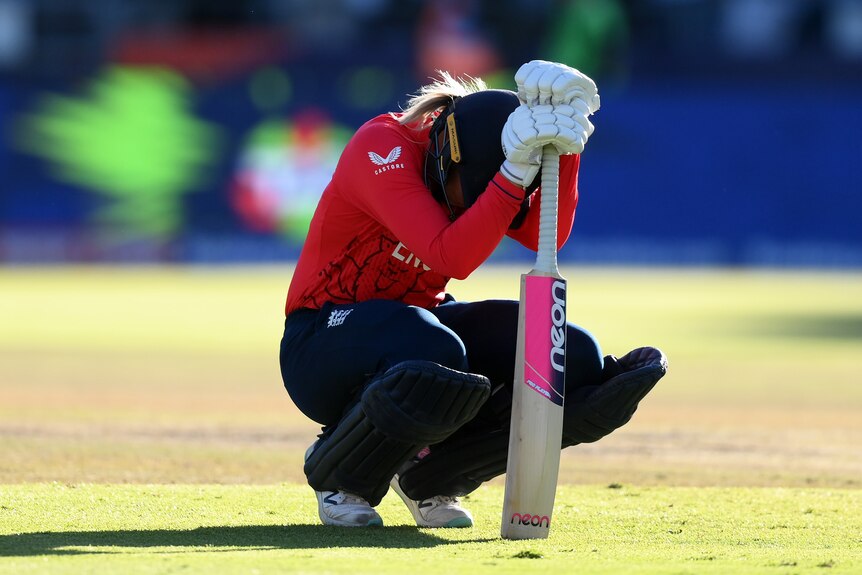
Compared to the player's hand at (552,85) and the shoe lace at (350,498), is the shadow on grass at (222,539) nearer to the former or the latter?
the shoe lace at (350,498)

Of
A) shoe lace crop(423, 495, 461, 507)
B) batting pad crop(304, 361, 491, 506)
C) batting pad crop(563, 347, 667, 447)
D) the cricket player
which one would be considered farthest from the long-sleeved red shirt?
shoe lace crop(423, 495, 461, 507)

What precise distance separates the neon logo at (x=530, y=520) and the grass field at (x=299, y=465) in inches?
3.8

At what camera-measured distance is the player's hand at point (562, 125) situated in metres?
4.34

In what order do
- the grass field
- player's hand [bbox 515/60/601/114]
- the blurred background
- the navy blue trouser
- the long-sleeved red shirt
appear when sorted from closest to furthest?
the grass field, player's hand [bbox 515/60/601/114], the long-sleeved red shirt, the navy blue trouser, the blurred background

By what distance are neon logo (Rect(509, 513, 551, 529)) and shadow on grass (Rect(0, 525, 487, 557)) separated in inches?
6.5

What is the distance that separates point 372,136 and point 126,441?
324 cm

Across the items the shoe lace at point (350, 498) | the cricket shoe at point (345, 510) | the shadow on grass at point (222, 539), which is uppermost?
the shoe lace at point (350, 498)

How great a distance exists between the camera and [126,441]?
739cm

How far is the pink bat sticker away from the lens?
448 centimetres

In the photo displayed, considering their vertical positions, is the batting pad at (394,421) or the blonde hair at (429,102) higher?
the blonde hair at (429,102)

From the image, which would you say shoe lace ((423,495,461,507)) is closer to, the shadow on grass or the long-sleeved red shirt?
the shadow on grass

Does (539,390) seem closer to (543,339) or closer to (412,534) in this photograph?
(543,339)

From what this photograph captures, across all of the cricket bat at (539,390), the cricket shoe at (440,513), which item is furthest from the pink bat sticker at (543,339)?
the cricket shoe at (440,513)

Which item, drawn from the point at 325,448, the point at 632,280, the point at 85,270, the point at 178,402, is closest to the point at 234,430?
the point at 178,402
